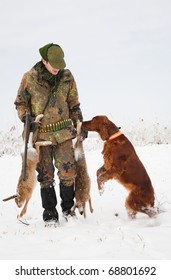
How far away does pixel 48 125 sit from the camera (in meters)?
4.49

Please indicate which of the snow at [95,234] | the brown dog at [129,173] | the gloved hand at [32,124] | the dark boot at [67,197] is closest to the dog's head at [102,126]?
the brown dog at [129,173]

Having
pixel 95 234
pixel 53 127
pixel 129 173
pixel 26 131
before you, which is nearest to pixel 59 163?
pixel 53 127

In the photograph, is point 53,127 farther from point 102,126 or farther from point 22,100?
point 102,126

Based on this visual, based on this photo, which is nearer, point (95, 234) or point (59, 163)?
point (95, 234)

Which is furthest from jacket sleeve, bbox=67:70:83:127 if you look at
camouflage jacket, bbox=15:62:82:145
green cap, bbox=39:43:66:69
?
green cap, bbox=39:43:66:69

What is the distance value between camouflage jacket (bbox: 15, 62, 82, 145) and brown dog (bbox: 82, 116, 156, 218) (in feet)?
1.66

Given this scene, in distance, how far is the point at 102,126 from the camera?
15.5ft

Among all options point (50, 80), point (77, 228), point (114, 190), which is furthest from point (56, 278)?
point (114, 190)

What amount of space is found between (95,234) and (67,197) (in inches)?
32.0

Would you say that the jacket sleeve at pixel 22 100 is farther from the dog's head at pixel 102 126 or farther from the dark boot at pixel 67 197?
the dark boot at pixel 67 197

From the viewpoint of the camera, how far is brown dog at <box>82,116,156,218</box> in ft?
14.9

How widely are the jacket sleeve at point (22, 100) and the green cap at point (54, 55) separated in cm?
40

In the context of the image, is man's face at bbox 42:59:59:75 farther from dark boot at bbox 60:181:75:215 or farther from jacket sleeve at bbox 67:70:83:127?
dark boot at bbox 60:181:75:215

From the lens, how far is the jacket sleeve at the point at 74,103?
4.69 meters
